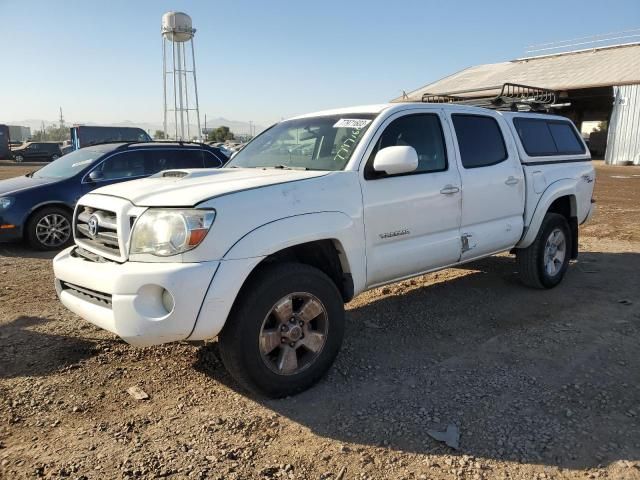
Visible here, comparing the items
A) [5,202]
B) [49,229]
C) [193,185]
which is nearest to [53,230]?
[49,229]

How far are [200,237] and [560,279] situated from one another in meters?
4.57

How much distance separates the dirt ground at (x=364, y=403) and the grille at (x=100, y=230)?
0.96 meters

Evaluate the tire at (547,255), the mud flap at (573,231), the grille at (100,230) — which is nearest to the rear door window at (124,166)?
the grille at (100,230)

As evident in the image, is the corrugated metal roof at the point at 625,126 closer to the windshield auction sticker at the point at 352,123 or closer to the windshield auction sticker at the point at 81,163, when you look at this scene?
the windshield auction sticker at the point at 81,163

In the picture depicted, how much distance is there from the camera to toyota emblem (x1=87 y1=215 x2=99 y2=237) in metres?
3.33

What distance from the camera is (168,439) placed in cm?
288

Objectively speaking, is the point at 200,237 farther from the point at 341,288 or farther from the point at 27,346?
the point at 27,346

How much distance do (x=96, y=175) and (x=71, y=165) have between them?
59cm

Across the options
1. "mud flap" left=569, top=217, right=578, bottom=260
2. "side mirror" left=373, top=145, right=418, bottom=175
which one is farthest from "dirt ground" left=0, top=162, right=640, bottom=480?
"side mirror" left=373, top=145, right=418, bottom=175

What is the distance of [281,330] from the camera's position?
10.6 feet

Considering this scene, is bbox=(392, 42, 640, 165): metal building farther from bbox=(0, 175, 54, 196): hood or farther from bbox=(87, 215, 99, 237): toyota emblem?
bbox=(87, 215, 99, 237): toyota emblem

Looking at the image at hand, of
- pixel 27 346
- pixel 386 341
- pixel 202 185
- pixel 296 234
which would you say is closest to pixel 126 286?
pixel 202 185

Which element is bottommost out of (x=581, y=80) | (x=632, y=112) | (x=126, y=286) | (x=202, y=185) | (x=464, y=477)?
(x=464, y=477)

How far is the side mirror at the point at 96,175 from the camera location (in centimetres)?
807
